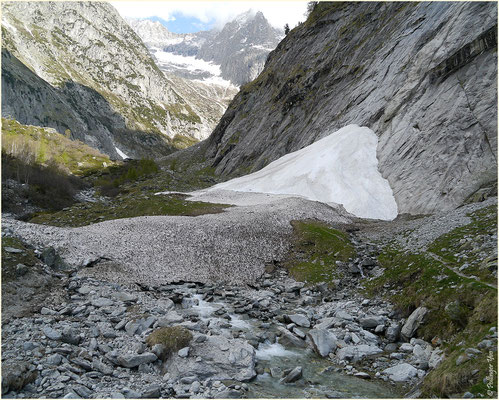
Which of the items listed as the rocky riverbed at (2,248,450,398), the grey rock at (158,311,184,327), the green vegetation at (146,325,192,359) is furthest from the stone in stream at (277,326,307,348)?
the grey rock at (158,311,184,327)

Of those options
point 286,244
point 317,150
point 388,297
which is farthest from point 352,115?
point 388,297

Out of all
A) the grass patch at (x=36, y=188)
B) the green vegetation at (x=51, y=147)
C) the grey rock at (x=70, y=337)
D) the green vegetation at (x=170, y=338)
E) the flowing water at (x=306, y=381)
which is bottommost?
the flowing water at (x=306, y=381)

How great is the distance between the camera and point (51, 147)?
427 ft

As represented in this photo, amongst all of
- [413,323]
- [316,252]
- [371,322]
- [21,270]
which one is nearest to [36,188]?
[21,270]

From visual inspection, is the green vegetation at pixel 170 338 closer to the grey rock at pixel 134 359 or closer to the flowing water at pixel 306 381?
the grey rock at pixel 134 359

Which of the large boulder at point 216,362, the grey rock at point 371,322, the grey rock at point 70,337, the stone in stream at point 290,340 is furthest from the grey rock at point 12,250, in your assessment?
the grey rock at point 371,322

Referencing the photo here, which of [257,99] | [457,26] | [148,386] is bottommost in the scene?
[148,386]

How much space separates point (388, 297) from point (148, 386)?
16804 mm

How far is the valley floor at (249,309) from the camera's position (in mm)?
14000

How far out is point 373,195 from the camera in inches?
2009

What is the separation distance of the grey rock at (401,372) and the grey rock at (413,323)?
3.08 metres

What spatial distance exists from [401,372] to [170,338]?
11.2 m

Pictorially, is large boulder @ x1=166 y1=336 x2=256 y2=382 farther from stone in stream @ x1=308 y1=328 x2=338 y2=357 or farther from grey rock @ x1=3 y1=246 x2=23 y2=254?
grey rock @ x1=3 y1=246 x2=23 y2=254

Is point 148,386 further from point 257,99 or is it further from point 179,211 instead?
point 257,99
